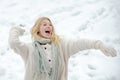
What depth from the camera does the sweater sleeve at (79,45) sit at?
9.17 feet

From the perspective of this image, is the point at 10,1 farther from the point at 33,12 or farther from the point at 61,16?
the point at 61,16

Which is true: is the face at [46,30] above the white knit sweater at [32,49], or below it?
above

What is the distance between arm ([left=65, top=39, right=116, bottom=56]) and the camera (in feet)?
8.89

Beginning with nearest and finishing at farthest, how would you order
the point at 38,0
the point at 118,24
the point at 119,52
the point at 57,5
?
the point at 119,52 < the point at 118,24 < the point at 57,5 < the point at 38,0

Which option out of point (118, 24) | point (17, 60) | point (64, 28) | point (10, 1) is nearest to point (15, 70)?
point (17, 60)

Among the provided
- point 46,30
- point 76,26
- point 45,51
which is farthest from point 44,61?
point 76,26

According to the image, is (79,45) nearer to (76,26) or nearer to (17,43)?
(17,43)

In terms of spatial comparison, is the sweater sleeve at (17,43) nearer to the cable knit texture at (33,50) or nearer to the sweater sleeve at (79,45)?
the cable knit texture at (33,50)

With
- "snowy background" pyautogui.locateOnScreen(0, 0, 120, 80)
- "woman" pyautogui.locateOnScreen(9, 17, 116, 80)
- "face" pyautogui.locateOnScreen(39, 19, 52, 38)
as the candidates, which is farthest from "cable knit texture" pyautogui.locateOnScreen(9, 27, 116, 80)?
"snowy background" pyautogui.locateOnScreen(0, 0, 120, 80)

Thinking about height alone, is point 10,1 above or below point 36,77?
above

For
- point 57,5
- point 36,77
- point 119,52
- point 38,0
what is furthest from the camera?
point 38,0

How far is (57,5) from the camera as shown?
614 centimetres

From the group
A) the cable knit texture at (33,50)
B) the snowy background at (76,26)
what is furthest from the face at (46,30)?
the snowy background at (76,26)

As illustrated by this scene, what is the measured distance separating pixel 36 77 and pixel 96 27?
234 centimetres
